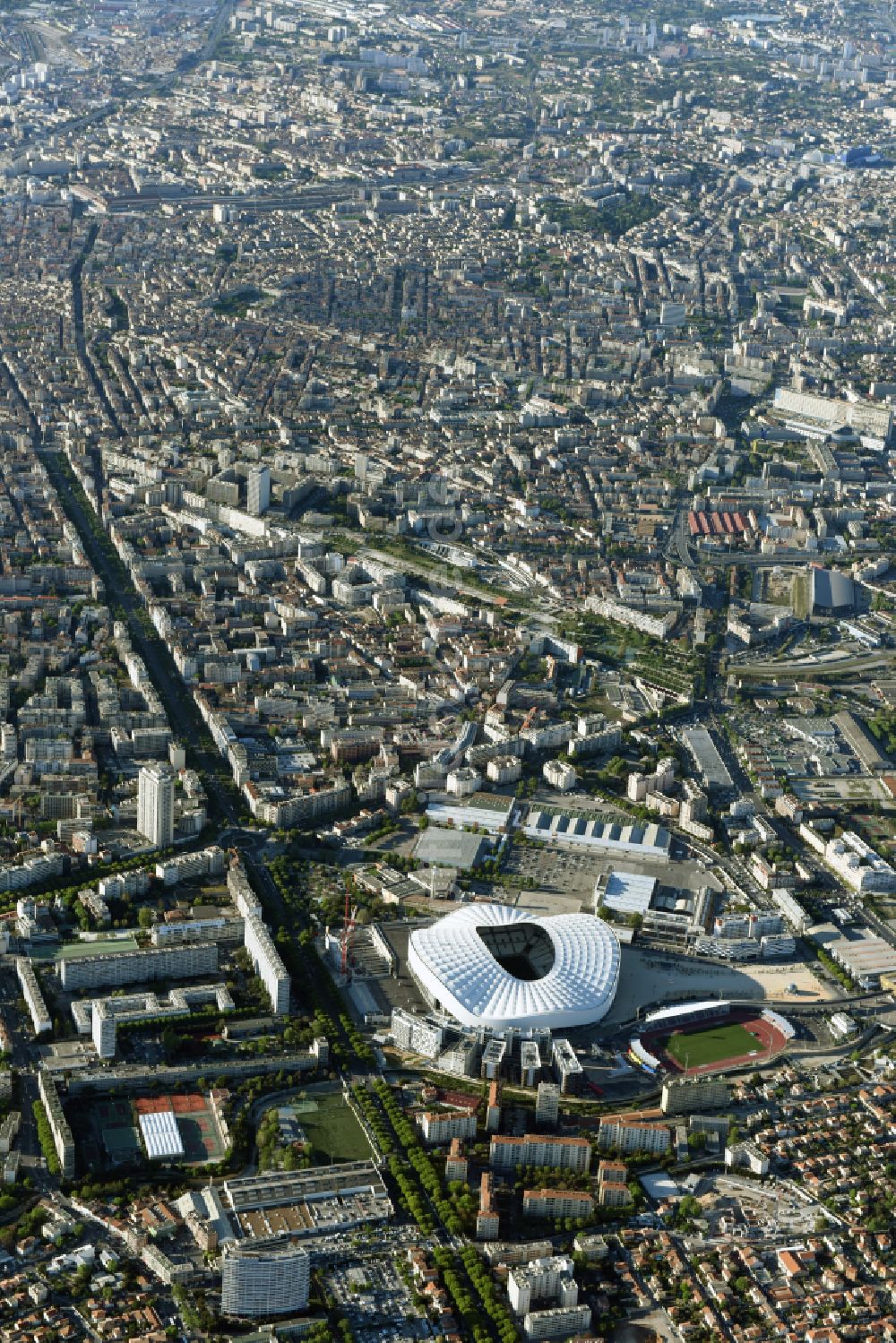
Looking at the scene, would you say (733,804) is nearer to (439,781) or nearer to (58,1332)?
(439,781)

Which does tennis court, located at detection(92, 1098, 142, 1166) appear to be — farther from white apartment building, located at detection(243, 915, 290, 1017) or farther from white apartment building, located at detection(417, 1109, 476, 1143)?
white apartment building, located at detection(417, 1109, 476, 1143)

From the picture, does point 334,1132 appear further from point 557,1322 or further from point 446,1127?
point 557,1322

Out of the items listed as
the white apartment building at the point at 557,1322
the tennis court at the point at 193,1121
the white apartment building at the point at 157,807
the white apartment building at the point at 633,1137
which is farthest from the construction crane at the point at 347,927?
the white apartment building at the point at 557,1322

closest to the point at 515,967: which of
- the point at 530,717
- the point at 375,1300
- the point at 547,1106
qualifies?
the point at 547,1106

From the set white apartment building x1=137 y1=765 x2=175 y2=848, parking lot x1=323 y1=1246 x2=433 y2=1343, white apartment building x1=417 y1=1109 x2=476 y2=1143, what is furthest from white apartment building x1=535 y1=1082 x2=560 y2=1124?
white apartment building x1=137 y1=765 x2=175 y2=848

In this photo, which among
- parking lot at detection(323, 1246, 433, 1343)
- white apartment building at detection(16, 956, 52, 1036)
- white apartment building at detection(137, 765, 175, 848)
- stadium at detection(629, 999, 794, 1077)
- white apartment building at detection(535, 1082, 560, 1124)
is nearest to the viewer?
parking lot at detection(323, 1246, 433, 1343)

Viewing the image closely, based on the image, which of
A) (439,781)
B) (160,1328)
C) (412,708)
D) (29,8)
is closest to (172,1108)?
(160,1328)
